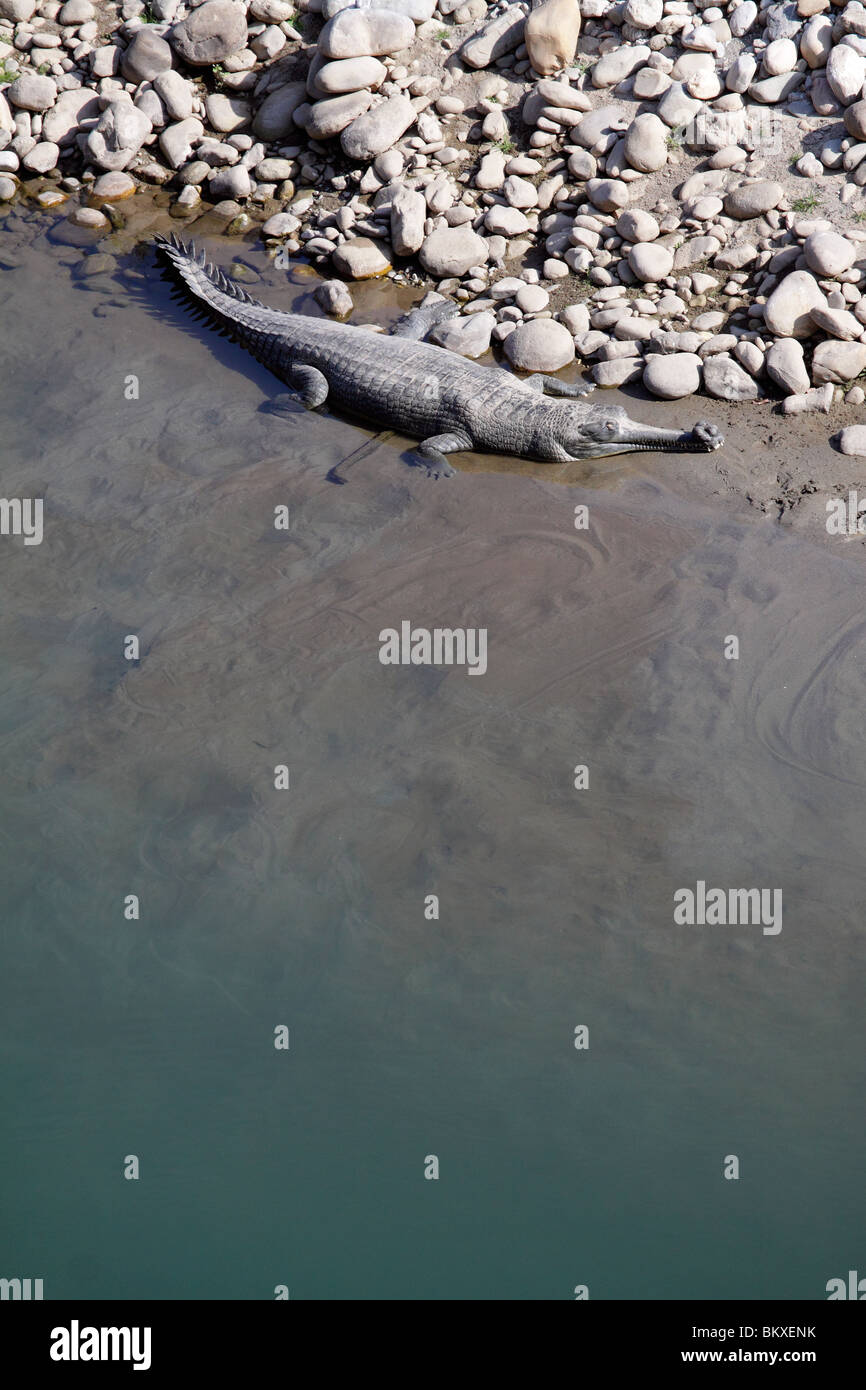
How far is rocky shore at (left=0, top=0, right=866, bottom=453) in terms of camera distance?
9297mm

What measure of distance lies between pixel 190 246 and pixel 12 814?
605 centimetres

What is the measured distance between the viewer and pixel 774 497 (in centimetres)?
836

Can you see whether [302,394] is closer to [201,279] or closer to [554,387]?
[201,279]

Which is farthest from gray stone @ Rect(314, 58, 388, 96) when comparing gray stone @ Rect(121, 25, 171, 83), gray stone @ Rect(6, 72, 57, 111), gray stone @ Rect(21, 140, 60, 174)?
gray stone @ Rect(6, 72, 57, 111)

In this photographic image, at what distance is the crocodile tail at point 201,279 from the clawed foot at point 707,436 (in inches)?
162

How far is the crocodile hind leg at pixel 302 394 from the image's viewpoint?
9234mm

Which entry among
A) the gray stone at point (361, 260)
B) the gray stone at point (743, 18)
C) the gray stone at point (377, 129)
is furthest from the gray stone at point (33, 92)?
the gray stone at point (743, 18)

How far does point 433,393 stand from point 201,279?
2640 mm

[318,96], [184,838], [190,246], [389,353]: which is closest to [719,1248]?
[184,838]

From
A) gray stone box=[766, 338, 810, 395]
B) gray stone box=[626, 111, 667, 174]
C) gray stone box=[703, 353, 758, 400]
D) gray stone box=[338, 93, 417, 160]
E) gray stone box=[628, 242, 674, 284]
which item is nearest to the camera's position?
gray stone box=[766, 338, 810, 395]

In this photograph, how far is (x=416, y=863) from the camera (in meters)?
6.66

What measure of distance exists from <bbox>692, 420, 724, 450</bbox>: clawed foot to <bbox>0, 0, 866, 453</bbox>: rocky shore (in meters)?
0.60

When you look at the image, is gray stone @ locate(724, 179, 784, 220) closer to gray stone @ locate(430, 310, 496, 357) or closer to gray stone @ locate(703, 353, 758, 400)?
gray stone @ locate(703, 353, 758, 400)

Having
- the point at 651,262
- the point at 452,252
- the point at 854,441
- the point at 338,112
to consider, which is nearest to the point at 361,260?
the point at 452,252
